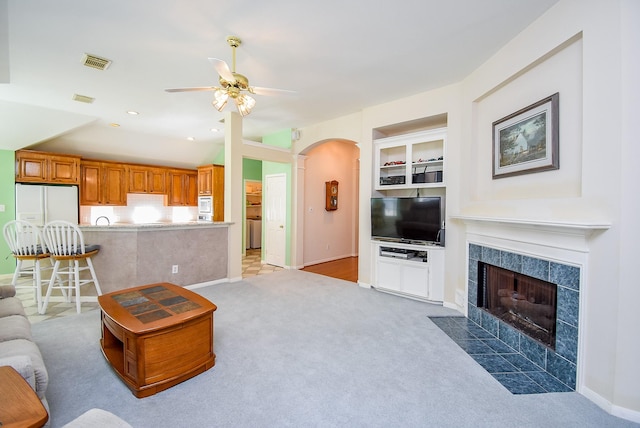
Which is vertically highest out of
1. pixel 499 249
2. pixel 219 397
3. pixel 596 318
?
pixel 499 249

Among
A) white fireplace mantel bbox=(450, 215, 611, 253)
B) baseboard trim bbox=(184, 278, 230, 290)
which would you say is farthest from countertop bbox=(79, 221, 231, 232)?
white fireplace mantel bbox=(450, 215, 611, 253)

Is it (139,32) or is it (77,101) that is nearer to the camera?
(139,32)

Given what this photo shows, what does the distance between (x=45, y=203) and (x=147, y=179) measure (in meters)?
1.99

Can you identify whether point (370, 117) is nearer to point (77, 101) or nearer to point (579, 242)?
point (579, 242)

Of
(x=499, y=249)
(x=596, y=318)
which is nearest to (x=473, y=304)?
(x=499, y=249)

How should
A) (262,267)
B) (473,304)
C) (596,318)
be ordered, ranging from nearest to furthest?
(596,318), (473,304), (262,267)

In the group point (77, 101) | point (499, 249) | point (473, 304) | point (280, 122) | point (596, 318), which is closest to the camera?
point (596, 318)

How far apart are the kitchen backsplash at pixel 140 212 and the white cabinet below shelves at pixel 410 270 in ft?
18.7

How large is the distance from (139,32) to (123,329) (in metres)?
2.52

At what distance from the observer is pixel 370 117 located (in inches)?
175

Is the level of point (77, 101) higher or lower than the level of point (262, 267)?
higher

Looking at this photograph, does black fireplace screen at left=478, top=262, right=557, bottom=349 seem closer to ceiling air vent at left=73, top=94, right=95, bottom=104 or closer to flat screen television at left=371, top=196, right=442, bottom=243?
flat screen television at left=371, top=196, right=442, bottom=243

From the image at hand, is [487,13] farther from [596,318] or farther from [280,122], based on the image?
[280,122]

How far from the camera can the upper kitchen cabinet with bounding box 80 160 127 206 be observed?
6012mm
